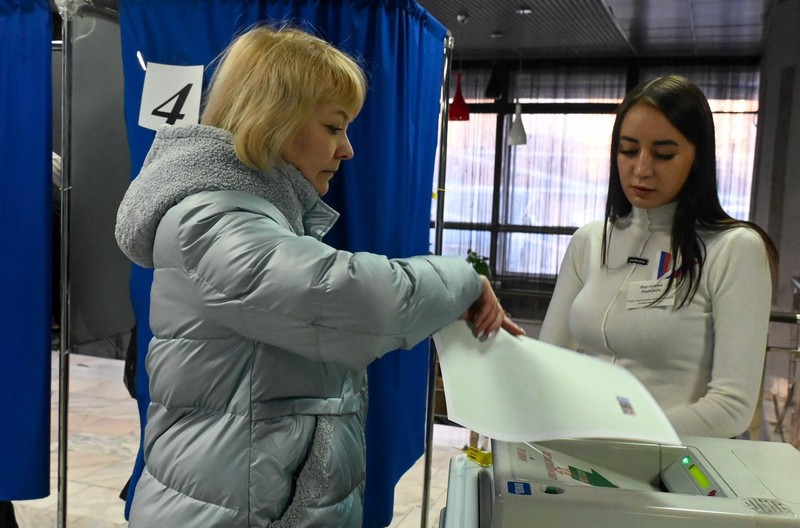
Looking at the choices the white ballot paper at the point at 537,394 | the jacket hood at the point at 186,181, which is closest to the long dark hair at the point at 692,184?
the white ballot paper at the point at 537,394

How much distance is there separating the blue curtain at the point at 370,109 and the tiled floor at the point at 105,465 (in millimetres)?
1113

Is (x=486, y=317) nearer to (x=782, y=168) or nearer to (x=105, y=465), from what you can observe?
(x=105, y=465)

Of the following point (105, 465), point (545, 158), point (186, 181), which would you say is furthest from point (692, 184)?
point (545, 158)

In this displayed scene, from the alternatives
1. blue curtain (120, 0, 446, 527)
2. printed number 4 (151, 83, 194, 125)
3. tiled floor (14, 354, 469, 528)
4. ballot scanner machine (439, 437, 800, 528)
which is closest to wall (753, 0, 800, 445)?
tiled floor (14, 354, 469, 528)

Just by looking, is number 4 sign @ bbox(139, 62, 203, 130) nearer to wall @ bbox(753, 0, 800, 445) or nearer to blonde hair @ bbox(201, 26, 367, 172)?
blonde hair @ bbox(201, 26, 367, 172)

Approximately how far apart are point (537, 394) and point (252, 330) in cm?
39

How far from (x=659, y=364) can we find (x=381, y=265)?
28.5 inches

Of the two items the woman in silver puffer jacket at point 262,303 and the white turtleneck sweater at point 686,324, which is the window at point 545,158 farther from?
the woman in silver puffer jacket at point 262,303

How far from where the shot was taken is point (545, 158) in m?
8.52

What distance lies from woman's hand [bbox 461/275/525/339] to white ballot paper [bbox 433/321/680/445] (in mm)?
11

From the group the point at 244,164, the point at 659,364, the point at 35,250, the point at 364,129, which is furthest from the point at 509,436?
the point at 35,250

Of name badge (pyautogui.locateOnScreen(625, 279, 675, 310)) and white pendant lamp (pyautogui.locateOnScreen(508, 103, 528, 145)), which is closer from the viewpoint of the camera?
name badge (pyautogui.locateOnScreen(625, 279, 675, 310))

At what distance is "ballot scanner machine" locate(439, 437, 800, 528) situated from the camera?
0.87m

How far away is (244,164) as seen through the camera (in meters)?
1.11
